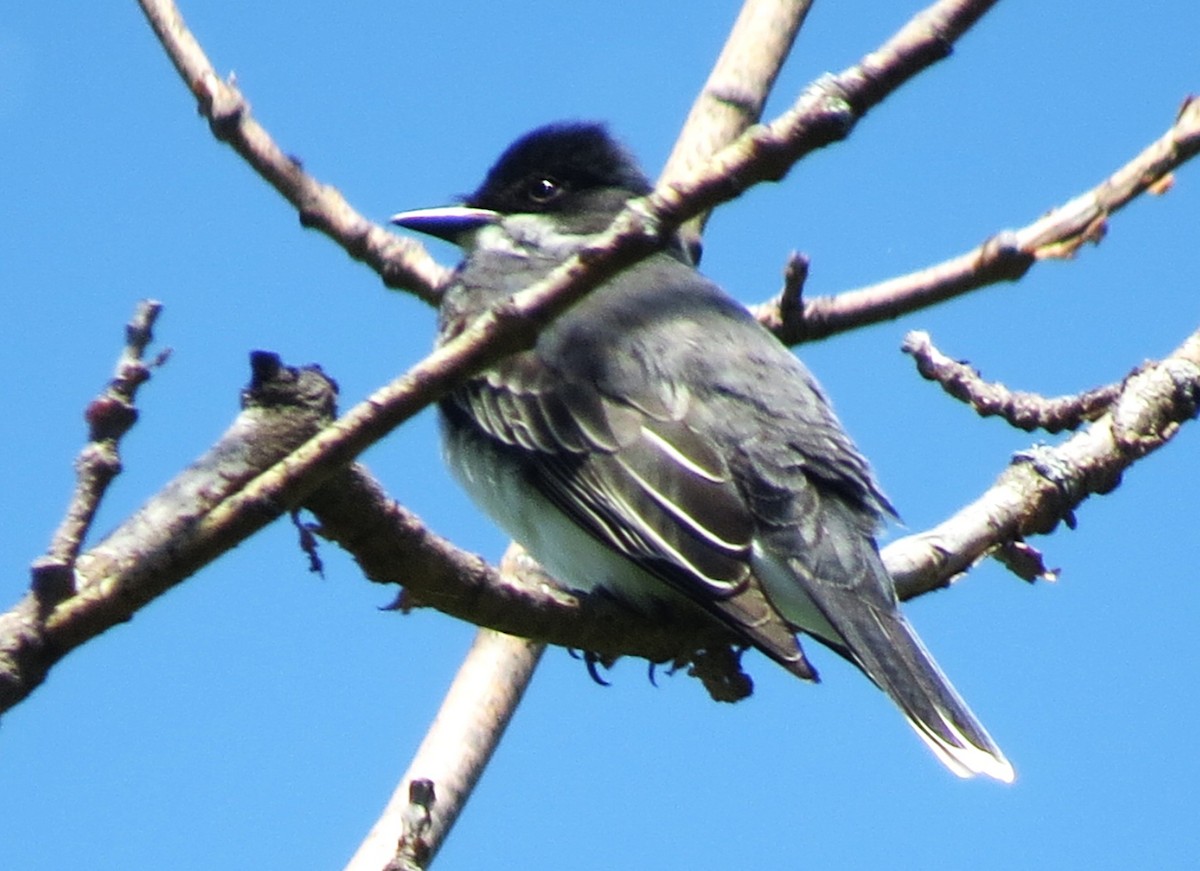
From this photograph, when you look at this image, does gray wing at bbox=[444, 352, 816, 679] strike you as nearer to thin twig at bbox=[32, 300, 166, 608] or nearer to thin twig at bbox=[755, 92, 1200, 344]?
thin twig at bbox=[755, 92, 1200, 344]

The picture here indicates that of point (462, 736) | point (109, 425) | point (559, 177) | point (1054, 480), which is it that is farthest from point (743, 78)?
point (109, 425)

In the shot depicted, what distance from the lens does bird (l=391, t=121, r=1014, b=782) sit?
411 cm

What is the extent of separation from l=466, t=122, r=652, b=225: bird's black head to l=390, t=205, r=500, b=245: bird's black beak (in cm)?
12

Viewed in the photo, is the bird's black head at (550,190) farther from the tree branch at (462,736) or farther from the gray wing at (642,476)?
the tree branch at (462,736)

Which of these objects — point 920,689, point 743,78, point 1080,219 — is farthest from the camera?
point 743,78

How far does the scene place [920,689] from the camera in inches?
160

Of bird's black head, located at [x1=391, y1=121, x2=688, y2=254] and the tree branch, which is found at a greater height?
bird's black head, located at [x1=391, y1=121, x2=688, y2=254]

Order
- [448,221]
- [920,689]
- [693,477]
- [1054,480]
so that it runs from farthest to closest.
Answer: [448,221]
[693,477]
[1054,480]
[920,689]

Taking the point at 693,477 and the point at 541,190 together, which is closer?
the point at 693,477

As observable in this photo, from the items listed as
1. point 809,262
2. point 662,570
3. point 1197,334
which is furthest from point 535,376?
point 1197,334

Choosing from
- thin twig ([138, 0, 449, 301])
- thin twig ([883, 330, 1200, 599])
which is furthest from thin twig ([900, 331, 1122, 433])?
thin twig ([138, 0, 449, 301])

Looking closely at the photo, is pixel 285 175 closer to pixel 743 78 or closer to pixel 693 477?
Answer: pixel 693 477

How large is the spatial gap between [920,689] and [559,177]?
254cm

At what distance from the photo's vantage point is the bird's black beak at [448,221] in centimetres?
577
